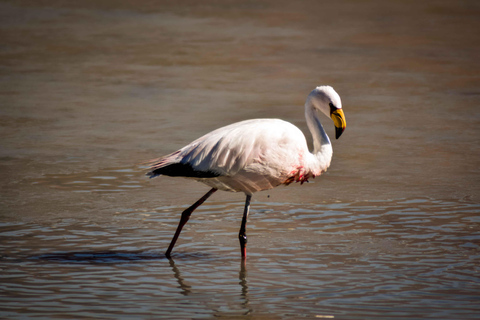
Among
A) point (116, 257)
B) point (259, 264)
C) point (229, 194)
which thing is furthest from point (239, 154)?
point (229, 194)

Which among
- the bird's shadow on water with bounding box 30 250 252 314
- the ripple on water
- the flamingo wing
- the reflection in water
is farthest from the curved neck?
the reflection in water

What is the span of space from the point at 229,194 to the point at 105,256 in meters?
2.23

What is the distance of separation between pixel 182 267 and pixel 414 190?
3.07 meters

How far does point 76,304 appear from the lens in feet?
17.5

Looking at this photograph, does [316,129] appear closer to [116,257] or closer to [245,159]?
[245,159]

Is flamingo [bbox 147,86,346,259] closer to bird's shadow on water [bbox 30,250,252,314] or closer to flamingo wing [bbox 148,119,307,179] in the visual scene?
flamingo wing [bbox 148,119,307,179]

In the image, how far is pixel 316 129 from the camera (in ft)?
22.9

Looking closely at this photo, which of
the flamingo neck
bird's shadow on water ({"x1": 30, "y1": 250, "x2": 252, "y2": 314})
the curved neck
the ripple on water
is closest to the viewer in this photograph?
the ripple on water

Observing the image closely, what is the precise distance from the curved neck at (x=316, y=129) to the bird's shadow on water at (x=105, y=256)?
136 centimetres

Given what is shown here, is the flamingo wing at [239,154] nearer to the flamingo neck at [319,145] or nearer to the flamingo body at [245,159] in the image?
the flamingo body at [245,159]

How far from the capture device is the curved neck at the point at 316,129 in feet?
22.7

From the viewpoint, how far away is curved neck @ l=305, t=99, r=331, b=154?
693 cm

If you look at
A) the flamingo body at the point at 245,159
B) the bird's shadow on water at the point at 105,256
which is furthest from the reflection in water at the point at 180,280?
the flamingo body at the point at 245,159

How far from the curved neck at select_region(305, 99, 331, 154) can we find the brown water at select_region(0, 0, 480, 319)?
0.74 metres
